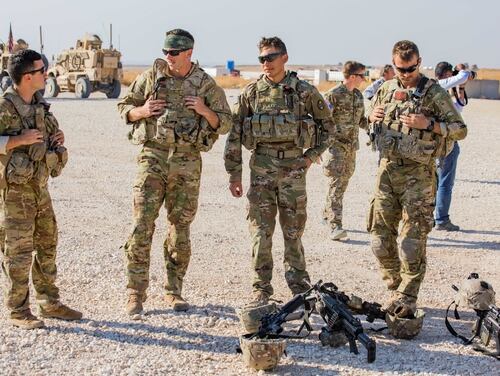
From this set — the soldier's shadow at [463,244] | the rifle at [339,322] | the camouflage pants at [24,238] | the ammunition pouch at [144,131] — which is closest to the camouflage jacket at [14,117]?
the camouflage pants at [24,238]

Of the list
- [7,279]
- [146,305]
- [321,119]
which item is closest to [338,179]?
[321,119]

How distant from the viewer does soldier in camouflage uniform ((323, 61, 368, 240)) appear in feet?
29.3

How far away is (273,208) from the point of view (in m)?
6.34

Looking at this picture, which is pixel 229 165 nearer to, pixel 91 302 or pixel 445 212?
pixel 91 302

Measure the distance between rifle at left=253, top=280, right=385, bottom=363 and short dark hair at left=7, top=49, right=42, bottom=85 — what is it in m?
2.40

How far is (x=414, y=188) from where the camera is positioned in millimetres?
6004

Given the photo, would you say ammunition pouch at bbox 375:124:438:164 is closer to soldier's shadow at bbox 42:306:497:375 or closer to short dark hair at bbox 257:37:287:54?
short dark hair at bbox 257:37:287:54

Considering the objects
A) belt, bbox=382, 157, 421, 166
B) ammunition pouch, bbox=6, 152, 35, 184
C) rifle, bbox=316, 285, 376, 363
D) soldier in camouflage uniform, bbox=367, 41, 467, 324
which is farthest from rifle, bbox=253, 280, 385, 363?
ammunition pouch, bbox=6, 152, 35, 184

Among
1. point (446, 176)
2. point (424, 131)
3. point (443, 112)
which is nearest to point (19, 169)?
point (424, 131)

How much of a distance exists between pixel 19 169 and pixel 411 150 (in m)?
2.86

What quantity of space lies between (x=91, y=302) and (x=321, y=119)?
2408mm

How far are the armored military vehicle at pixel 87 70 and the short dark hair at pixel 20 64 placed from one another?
27.6 metres

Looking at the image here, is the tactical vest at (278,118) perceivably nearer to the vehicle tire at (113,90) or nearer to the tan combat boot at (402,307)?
the tan combat boot at (402,307)

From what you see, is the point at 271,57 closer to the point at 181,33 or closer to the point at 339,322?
the point at 181,33
